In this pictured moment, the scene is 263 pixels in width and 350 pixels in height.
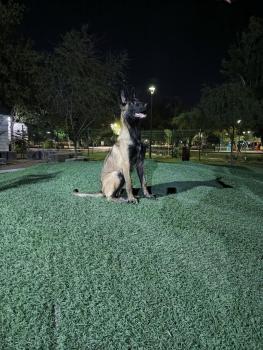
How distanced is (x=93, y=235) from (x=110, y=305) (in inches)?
56.4

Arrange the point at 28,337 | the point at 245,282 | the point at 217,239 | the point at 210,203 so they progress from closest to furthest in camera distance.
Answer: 1. the point at 28,337
2. the point at 245,282
3. the point at 217,239
4. the point at 210,203

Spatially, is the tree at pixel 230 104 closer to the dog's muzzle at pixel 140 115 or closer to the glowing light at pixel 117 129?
the glowing light at pixel 117 129

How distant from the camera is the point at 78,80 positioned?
934 inches

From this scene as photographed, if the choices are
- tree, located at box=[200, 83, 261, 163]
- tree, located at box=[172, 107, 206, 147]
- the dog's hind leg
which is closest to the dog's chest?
the dog's hind leg

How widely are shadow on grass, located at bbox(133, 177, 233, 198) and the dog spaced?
77cm

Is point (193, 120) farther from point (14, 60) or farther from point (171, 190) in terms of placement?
point (171, 190)

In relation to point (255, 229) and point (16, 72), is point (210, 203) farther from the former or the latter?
point (16, 72)

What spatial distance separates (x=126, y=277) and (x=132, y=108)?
3339 mm

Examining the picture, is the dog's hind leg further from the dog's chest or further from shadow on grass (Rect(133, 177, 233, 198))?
shadow on grass (Rect(133, 177, 233, 198))

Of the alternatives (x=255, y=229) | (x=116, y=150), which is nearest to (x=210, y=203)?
(x=255, y=229)

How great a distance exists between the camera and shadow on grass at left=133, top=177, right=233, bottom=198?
8.16m

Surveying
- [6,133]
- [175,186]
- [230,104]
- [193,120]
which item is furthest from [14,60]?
[193,120]

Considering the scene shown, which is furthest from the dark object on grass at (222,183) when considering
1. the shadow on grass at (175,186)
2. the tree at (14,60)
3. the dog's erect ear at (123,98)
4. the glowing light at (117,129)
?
the tree at (14,60)

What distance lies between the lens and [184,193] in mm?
8273
